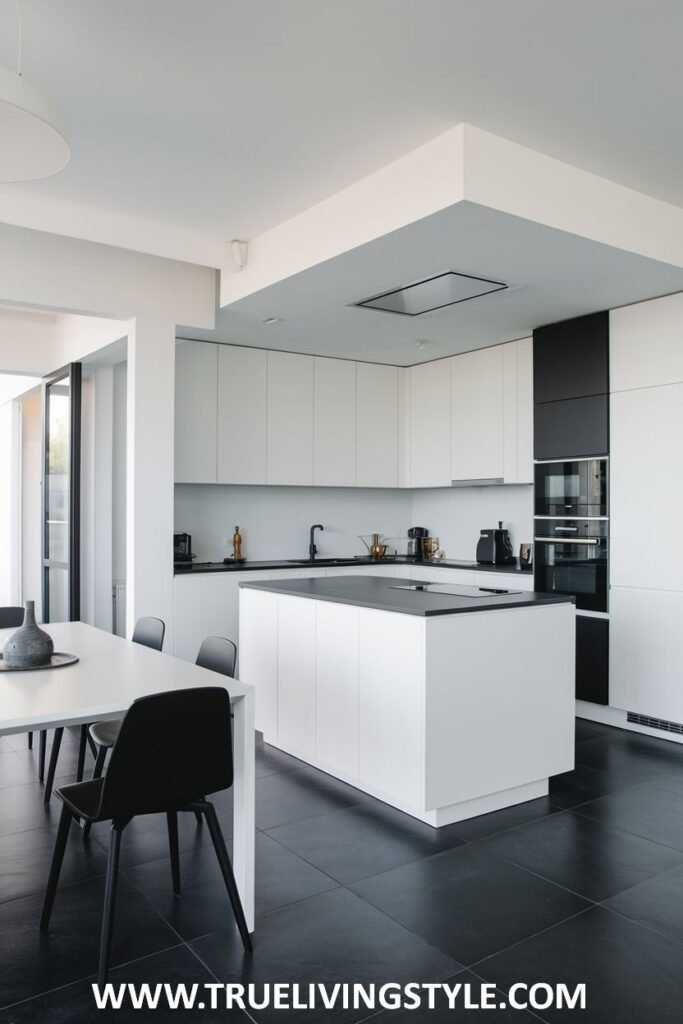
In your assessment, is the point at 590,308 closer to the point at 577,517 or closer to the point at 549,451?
the point at 549,451

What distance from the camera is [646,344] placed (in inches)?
181

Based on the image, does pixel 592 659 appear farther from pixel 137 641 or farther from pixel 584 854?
pixel 137 641

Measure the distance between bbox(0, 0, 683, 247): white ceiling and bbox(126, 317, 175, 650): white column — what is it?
1277 mm

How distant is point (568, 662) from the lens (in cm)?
368

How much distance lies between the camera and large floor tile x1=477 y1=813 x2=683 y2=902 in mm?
2789

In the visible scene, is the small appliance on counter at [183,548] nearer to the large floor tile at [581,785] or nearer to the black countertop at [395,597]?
the black countertop at [395,597]

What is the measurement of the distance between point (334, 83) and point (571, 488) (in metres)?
3.06

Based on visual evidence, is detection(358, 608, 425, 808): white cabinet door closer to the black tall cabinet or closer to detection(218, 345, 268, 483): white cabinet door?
the black tall cabinet

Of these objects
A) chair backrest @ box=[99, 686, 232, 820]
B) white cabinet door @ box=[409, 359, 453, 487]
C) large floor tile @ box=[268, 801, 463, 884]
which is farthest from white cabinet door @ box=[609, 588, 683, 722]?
chair backrest @ box=[99, 686, 232, 820]

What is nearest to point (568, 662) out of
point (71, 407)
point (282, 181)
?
point (282, 181)

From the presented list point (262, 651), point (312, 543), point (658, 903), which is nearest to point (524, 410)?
point (312, 543)

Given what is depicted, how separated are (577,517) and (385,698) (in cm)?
220

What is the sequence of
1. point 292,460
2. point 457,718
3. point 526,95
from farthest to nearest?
point 292,460 < point 457,718 < point 526,95

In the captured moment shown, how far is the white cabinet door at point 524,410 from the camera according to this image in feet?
18.3
